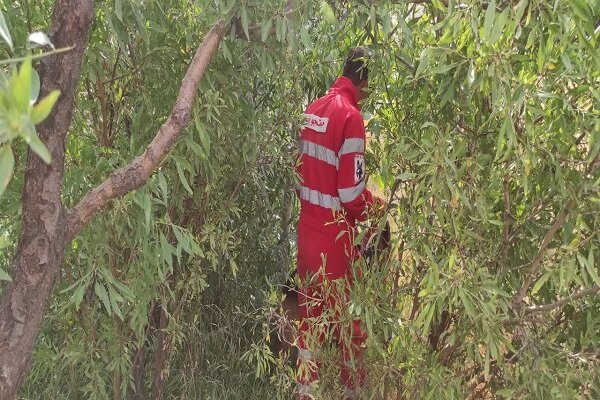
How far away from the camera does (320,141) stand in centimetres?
285

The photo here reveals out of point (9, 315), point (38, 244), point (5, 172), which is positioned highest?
point (5, 172)

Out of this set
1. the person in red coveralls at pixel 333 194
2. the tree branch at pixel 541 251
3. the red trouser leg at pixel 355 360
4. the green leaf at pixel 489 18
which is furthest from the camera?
the person in red coveralls at pixel 333 194

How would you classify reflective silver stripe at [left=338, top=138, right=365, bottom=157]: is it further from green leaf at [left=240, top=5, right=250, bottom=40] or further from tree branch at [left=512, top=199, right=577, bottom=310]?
green leaf at [left=240, top=5, right=250, bottom=40]

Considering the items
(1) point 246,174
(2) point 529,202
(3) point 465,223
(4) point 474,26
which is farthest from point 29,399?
(4) point 474,26

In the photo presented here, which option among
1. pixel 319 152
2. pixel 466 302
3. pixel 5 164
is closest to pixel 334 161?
pixel 319 152

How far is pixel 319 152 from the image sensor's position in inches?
113

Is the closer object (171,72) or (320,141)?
(171,72)

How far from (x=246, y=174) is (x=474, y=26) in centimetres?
119

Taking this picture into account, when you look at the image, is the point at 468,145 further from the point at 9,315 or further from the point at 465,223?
the point at 9,315

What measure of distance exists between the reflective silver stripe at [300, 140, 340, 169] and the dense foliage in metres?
0.13

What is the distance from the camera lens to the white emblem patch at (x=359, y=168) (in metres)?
2.64

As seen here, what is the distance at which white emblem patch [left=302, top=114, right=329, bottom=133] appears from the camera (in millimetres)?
2810

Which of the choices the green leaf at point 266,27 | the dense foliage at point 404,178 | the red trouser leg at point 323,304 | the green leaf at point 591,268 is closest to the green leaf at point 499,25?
the dense foliage at point 404,178

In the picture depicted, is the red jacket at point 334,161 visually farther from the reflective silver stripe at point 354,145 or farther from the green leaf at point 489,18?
the green leaf at point 489,18
